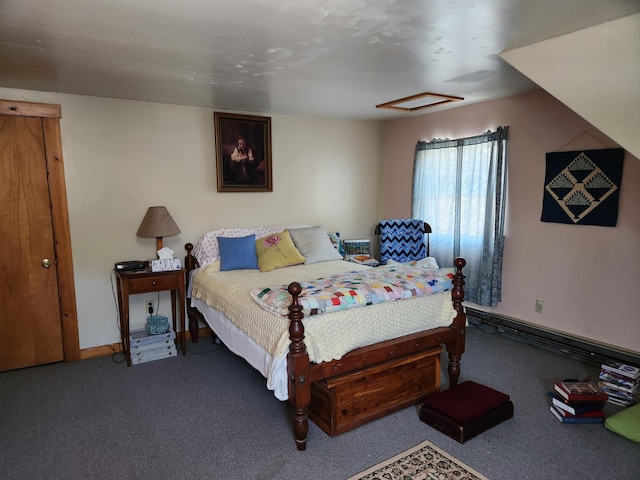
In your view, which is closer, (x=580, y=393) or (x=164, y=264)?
(x=580, y=393)

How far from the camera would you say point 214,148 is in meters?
4.15

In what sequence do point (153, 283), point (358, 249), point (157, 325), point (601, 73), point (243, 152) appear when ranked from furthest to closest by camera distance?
1. point (358, 249)
2. point (243, 152)
3. point (157, 325)
4. point (153, 283)
5. point (601, 73)

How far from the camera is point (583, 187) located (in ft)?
11.2

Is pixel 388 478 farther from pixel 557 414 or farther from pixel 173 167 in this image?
pixel 173 167

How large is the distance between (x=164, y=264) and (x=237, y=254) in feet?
2.12

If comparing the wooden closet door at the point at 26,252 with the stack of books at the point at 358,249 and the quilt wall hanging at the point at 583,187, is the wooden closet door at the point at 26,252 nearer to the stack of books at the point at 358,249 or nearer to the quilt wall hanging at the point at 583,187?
the stack of books at the point at 358,249

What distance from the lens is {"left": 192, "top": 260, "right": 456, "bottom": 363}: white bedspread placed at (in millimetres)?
2367

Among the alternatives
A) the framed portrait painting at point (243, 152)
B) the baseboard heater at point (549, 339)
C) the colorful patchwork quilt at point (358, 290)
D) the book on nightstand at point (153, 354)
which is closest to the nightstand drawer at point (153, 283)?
the book on nightstand at point (153, 354)

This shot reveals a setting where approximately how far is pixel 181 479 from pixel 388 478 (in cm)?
108

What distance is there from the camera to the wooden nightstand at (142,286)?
3.43m

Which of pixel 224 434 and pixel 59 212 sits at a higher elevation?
pixel 59 212

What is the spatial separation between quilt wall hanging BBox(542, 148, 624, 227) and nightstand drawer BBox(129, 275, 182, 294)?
134 inches

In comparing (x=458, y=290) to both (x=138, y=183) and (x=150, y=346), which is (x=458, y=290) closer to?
(x=150, y=346)

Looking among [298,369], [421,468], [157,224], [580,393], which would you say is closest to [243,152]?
[157,224]
